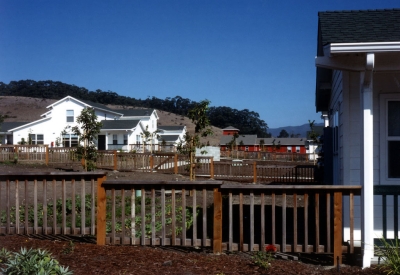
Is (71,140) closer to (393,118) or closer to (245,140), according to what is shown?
(393,118)

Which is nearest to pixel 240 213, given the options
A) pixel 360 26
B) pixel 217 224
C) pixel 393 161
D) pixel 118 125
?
pixel 217 224

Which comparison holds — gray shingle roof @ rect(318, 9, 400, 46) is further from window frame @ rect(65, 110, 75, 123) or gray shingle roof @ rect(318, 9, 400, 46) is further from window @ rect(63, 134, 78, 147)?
window frame @ rect(65, 110, 75, 123)

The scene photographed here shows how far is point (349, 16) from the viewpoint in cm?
671

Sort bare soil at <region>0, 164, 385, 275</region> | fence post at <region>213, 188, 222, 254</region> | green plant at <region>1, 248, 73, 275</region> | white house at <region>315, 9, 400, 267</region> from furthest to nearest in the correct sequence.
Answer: fence post at <region>213, 188, 222, 254</region>
white house at <region>315, 9, 400, 267</region>
bare soil at <region>0, 164, 385, 275</region>
green plant at <region>1, 248, 73, 275</region>

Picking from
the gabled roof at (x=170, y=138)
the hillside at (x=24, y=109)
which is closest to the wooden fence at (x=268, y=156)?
the gabled roof at (x=170, y=138)

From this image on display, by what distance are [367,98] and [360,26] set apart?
1048 mm

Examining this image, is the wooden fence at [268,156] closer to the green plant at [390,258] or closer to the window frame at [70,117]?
the window frame at [70,117]

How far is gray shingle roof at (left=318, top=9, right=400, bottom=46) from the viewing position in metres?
5.67

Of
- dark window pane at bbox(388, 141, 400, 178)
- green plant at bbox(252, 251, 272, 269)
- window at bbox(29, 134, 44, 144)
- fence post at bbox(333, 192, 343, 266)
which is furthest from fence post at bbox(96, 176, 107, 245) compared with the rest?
window at bbox(29, 134, 44, 144)

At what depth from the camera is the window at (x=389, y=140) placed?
6531 mm

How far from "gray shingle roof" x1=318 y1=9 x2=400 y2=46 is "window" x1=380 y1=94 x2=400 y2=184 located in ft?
3.38

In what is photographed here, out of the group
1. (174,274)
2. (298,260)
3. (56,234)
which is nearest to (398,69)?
(298,260)

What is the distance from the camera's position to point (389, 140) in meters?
6.54

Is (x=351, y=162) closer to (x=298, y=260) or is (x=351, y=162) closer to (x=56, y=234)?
(x=298, y=260)
